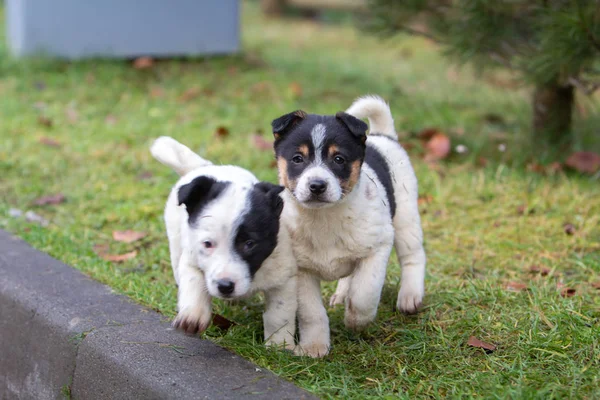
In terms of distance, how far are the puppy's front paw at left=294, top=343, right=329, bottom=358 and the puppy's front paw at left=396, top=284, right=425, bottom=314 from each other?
21.0 inches

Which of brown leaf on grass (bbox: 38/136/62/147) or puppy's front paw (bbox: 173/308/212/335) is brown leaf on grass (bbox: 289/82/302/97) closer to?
brown leaf on grass (bbox: 38/136/62/147)

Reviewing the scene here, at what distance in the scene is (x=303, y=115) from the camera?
11.7ft

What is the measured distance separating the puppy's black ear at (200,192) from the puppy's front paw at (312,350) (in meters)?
0.75

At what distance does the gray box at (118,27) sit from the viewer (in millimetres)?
8852

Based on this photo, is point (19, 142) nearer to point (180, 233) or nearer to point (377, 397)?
point (180, 233)

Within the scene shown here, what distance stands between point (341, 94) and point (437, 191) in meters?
3.00

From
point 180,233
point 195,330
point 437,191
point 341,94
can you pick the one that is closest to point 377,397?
point 195,330

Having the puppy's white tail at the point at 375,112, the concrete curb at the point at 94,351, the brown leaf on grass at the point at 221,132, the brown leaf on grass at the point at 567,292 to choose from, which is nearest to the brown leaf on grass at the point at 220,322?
the concrete curb at the point at 94,351

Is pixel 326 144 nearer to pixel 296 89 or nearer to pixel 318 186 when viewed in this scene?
pixel 318 186

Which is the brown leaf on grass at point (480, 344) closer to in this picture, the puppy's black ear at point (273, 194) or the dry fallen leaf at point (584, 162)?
the puppy's black ear at point (273, 194)

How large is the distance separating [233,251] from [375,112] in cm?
147

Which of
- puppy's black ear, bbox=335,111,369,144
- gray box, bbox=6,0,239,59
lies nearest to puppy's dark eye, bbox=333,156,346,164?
puppy's black ear, bbox=335,111,369,144

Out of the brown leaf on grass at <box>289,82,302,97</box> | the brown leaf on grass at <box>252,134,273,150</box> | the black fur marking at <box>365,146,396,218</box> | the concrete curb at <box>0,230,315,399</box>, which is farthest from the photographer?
the brown leaf on grass at <box>289,82,302,97</box>

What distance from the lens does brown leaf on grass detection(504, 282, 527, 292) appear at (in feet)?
13.6
